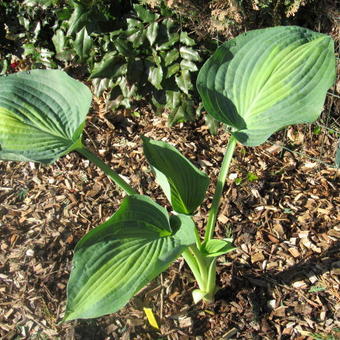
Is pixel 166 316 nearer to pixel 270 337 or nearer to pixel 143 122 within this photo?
pixel 270 337

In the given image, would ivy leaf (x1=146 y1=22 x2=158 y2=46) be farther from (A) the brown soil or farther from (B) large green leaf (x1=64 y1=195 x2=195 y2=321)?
(B) large green leaf (x1=64 y1=195 x2=195 y2=321)

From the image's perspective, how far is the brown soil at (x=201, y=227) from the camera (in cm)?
215

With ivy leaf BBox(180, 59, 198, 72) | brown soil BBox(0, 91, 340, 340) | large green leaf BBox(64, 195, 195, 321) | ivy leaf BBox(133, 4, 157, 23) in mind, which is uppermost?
ivy leaf BBox(133, 4, 157, 23)

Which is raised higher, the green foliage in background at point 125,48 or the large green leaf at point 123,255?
the green foliage in background at point 125,48

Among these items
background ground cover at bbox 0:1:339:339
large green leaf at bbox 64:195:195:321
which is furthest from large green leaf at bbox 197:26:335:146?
background ground cover at bbox 0:1:339:339

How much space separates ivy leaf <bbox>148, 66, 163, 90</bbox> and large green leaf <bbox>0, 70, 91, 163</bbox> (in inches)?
34.7

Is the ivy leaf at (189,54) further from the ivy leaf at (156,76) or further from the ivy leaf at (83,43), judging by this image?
the ivy leaf at (83,43)

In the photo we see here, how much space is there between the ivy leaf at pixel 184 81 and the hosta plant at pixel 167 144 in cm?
75

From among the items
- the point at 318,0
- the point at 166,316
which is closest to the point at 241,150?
the point at 318,0

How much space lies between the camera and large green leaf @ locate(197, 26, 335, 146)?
74.2 inches

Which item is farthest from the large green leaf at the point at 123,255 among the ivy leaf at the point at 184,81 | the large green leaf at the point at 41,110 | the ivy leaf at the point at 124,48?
the ivy leaf at the point at 124,48

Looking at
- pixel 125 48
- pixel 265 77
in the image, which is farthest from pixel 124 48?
pixel 265 77

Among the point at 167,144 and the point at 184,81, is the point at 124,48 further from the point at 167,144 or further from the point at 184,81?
the point at 167,144

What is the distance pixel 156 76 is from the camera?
2787mm
